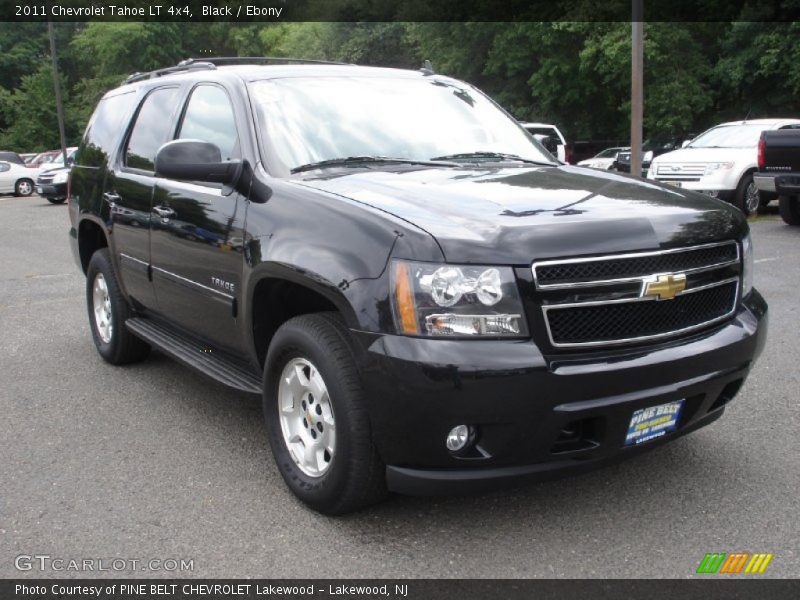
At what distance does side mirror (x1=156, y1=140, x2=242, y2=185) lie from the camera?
148 inches

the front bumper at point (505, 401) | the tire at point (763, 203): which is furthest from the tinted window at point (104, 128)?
the tire at point (763, 203)

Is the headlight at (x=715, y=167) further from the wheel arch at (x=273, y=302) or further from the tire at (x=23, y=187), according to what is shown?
the tire at (x=23, y=187)

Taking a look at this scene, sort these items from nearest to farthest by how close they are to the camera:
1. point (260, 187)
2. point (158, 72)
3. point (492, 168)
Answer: point (260, 187) → point (492, 168) → point (158, 72)

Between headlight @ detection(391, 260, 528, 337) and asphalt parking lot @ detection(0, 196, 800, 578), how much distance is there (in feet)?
2.87

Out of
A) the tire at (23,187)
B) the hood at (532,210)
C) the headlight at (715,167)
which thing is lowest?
the tire at (23,187)

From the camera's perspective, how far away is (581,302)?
295cm

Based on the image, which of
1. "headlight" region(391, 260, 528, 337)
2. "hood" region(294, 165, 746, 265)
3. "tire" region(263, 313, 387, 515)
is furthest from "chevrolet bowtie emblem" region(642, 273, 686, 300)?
"tire" region(263, 313, 387, 515)

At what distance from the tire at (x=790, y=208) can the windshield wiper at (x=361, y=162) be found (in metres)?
9.99

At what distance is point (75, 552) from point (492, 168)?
250 cm

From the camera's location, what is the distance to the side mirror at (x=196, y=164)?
376 centimetres

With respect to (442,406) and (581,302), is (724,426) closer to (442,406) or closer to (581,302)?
(581,302)

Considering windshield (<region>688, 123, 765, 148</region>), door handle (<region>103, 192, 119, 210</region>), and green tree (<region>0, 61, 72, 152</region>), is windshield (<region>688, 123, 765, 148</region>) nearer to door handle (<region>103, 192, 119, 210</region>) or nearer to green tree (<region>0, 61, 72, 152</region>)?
door handle (<region>103, 192, 119, 210</region>)

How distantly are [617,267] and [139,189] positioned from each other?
3.03 m

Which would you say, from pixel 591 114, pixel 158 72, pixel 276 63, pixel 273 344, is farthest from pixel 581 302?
pixel 591 114
